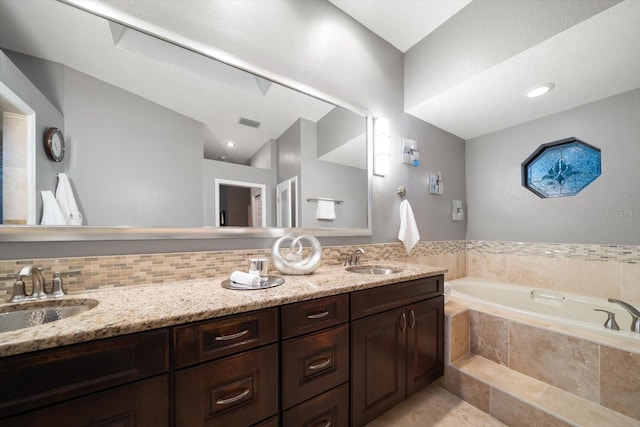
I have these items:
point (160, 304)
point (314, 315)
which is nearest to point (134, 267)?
point (160, 304)

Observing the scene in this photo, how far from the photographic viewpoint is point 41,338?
57cm

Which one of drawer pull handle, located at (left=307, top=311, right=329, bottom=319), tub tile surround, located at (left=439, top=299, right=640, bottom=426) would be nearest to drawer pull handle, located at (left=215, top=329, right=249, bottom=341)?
drawer pull handle, located at (left=307, top=311, right=329, bottom=319)

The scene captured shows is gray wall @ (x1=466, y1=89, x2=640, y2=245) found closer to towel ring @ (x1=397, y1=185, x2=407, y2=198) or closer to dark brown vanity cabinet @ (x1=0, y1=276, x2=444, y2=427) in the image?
towel ring @ (x1=397, y1=185, x2=407, y2=198)

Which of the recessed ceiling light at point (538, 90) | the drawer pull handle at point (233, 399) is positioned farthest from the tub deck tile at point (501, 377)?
the recessed ceiling light at point (538, 90)

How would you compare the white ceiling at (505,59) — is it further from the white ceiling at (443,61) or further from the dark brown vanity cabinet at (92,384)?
the dark brown vanity cabinet at (92,384)

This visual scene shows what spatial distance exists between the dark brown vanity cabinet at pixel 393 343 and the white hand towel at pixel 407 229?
541 mm

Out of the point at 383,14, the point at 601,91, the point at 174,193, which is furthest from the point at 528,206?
the point at 174,193

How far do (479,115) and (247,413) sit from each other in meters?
2.87

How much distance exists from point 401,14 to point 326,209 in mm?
1672

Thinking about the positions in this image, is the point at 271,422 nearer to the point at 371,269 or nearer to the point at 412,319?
the point at 412,319

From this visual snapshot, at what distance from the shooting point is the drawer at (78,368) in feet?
1.83

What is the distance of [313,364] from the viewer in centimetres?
102

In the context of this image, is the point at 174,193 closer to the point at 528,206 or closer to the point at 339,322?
the point at 339,322

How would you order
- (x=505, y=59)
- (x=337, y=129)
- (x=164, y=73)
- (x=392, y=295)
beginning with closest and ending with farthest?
(x=164, y=73)
(x=392, y=295)
(x=505, y=59)
(x=337, y=129)
